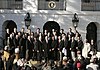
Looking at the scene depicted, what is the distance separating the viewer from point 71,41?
1030 inches

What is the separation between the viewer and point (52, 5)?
117ft

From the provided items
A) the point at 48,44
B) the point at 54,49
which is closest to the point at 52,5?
the point at 48,44

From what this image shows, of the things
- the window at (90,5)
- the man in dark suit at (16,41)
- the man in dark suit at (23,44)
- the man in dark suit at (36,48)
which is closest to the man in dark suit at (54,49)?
the man in dark suit at (36,48)

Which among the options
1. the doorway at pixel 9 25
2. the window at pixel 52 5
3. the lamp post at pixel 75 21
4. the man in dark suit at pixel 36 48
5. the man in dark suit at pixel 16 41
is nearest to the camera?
the man in dark suit at pixel 36 48

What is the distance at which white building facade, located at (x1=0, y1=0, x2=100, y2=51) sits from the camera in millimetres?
35219

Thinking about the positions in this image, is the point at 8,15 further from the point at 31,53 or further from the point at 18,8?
the point at 31,53

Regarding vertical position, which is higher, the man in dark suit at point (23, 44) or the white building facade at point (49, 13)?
the white building facade at point (49, 13)

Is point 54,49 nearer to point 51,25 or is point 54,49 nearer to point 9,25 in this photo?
point 51,25

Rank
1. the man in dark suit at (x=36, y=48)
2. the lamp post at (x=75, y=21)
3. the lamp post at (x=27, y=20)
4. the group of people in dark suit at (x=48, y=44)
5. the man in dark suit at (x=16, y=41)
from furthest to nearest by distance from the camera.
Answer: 1. the lamp post at (x=75, y=21)
2. the lamp post at (x=27, y=20)
3. the man in dark suit at (x=16, y=41)
4. the group of people in dark suit at (x=48, y=44)
5. the man in dark suit at (x=36, y=48)

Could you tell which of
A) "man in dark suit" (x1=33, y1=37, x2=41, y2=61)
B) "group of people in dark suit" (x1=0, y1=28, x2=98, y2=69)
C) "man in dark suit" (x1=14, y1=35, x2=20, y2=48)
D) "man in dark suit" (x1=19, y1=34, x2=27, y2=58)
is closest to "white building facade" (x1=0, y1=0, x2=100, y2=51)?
"group of people in dark suit" (x1=0, y1=28, x2=98, y2=69)

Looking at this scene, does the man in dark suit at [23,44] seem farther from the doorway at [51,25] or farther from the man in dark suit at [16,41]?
the doorway at [51,25]

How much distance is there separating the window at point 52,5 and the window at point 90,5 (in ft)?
4.96

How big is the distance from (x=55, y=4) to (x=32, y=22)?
92.5 inches

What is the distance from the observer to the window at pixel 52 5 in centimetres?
3566
